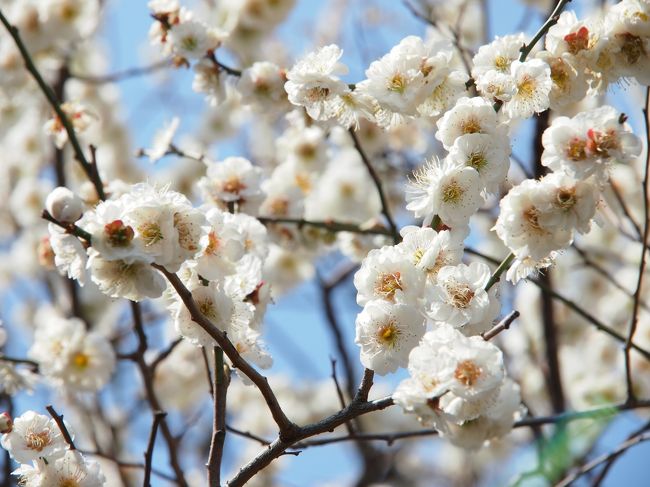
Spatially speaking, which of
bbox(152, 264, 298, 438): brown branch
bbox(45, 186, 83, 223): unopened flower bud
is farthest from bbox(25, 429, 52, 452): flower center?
bbox(45, 186, 83, 223): unopened flower bud

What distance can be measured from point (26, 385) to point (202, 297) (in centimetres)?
90

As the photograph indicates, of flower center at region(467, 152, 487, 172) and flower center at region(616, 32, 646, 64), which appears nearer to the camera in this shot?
flower center at region(467, 152, 487, 172)

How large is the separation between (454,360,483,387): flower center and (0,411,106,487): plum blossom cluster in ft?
2.88

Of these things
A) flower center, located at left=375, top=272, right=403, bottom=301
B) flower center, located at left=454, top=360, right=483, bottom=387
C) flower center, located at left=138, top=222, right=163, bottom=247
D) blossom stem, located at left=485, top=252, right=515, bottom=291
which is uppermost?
blossom stem, located at left=485, top=252, right=515, bottom=291

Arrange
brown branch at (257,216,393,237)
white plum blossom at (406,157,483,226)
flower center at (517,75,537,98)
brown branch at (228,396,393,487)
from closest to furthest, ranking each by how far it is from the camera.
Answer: brown branch at (228,396,393,487)
white plum blossom at (406,157,483,226)
flower center at (517,75,537,98)
brown branch at (257,216,393,237)

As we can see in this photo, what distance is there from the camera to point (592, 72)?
2057mm

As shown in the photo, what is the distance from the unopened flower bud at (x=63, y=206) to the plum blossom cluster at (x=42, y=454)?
564mm

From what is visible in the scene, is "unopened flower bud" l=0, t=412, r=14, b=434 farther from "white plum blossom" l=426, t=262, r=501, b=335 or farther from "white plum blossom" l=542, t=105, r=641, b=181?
"white plum blossom" l=542, t=105, r=641, b=181

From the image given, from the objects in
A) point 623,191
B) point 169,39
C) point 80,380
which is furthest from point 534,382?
point 169,39

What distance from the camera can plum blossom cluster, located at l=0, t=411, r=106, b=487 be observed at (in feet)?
6.00

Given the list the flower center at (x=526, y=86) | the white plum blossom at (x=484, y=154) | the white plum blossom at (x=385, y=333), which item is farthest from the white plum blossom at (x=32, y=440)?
the flower center at (x=526, y=86)

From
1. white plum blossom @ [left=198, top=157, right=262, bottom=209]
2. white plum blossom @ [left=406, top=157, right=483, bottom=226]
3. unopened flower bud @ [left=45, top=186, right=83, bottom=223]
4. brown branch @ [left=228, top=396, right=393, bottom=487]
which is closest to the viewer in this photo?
unopened flower bud @ [left=45, top=186, right=83, bottom=223]

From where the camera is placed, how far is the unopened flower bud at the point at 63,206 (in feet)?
4.99

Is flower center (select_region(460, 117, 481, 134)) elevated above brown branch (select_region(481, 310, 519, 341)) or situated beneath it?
elevated above
